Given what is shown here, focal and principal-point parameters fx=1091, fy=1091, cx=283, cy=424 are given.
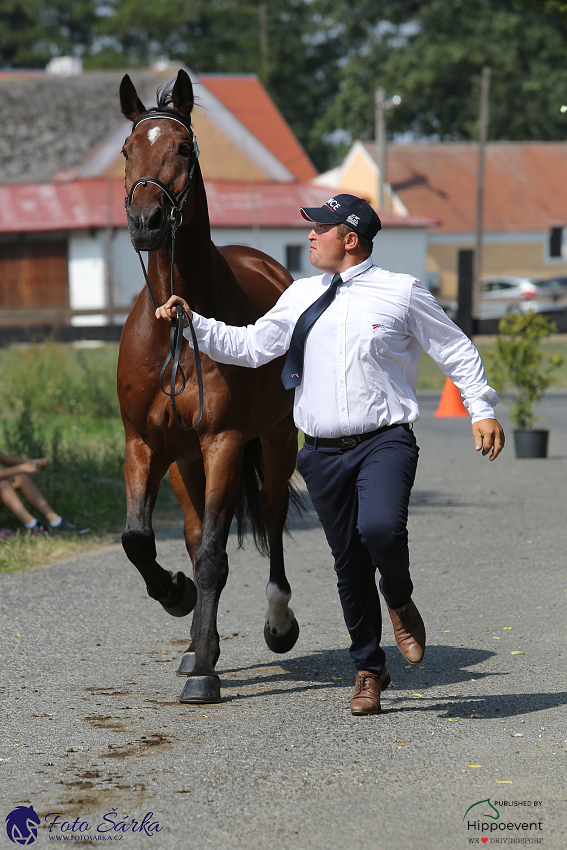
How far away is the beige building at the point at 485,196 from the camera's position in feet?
168

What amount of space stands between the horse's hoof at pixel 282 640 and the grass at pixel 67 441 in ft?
8.63

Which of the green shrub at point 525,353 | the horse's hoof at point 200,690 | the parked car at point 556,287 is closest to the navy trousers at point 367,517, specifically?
the horse's hoof at point 200,690

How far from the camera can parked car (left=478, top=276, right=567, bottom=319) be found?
39188 mm

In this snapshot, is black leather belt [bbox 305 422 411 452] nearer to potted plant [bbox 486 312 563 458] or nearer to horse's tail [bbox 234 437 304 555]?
horse's tail [bbox 234 437 304 555]

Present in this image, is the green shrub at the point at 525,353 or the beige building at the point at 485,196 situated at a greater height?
the green shrub at the point at 525,353

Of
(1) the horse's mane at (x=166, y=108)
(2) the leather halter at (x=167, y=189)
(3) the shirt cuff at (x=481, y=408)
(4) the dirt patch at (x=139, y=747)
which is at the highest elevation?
(1) the horse's mane at (x=166, y=108)

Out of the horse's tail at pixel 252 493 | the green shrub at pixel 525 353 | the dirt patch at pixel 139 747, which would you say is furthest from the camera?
the green shrub at pixel 525 353

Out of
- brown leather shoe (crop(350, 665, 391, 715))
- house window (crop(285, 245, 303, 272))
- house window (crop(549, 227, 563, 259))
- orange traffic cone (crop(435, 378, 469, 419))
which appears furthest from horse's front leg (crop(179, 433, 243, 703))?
house window (crop(549, 227, 563, 259))

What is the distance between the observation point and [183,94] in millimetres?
4926

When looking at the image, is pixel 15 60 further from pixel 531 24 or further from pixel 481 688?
pixel 481 688

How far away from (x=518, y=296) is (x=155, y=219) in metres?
37.9

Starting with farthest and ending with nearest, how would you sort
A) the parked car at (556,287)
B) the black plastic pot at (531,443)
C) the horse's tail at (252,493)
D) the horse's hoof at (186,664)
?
the parked car at (556,287) → the black plastic pot at (531,443) → the horse's tail at (252,493) → the horse's hoof at (186,664)

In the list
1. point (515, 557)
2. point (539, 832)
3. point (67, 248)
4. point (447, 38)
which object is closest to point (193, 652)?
point (539, 832)

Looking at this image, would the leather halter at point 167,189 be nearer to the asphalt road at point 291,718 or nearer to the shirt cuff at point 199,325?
the shirt cuff at point 199,325
